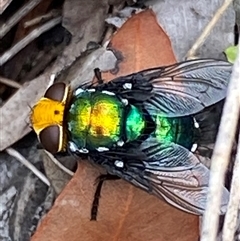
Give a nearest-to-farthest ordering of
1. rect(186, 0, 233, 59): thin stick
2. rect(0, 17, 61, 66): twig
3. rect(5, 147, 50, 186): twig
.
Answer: rect(186, 0, 233, 59): thin stick
rect(5, 147, 50, 186): twig
rect(0, 17, 61, 66): twig

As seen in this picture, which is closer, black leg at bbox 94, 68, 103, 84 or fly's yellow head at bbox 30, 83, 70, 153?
fly's yellow head at bbox 30, 83, 70, 153

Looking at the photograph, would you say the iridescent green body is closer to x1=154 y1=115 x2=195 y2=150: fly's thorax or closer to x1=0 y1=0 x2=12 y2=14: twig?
x1=154 y1=115 x2=195 y2=150: fly's thorax

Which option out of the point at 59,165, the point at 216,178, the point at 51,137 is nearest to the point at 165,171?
the point at 51,137

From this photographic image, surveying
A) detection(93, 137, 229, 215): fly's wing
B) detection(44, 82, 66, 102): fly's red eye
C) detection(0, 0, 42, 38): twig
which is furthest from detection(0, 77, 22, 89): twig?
detection(93, 137, 229, 215): fly's wing

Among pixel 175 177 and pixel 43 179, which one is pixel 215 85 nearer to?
pixel 175 177

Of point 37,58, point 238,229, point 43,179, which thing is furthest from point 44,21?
point 238,229

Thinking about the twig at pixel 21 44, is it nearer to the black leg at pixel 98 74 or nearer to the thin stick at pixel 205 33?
the black leg at pixel 98 74
